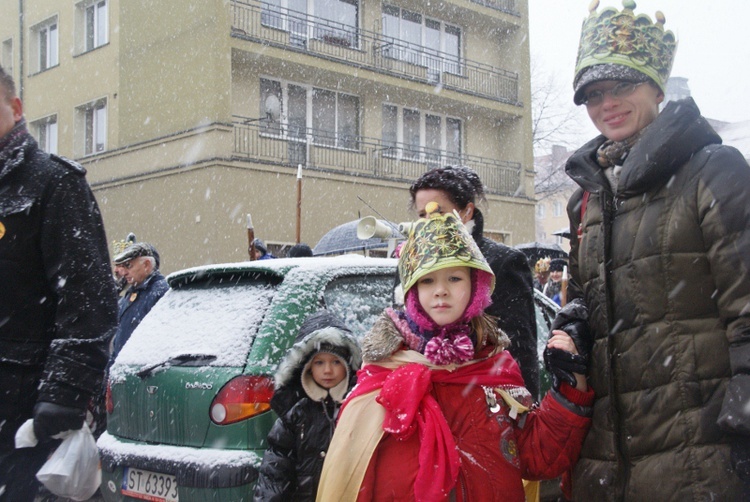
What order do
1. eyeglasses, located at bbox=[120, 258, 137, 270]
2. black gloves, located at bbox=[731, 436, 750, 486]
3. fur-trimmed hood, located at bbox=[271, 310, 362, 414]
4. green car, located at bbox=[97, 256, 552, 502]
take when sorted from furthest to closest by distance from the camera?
eyeglasses, located at bbox=[120, 258, 137, 270]
green car, located at bbox=[97, 256, 552, 502]
fur-trimmed hood, located at bbox=[271, 310, 362, 414]
black gloves, located at bbox=[731, 436, 750, 486]

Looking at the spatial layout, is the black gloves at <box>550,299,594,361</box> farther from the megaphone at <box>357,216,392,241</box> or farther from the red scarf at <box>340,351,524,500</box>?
the megaphone at <box>357,216,392,241</box>

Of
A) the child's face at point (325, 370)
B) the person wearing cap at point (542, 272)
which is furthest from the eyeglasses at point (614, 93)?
the person wearing cap at point (542, 272)

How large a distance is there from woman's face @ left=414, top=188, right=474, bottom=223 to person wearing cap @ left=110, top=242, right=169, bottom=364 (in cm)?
382

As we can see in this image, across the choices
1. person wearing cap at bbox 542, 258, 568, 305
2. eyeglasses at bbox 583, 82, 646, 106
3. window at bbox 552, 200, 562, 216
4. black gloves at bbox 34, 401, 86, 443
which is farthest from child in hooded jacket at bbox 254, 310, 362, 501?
window at bbox 552, 200, 562, 216

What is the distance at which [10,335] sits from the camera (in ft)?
8.81

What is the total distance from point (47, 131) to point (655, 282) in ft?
80.6

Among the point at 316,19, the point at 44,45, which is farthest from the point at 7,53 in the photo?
the point at 316,19

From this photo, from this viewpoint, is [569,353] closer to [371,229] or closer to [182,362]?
[182,362]

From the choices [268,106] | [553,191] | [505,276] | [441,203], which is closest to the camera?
[505,276]

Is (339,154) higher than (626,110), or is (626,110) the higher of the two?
(339,154)

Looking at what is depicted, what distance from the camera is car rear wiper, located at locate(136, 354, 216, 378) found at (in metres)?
4.07

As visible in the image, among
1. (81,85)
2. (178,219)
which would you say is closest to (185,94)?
(178,219)

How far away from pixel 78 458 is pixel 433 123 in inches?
842

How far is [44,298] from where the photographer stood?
2.78 meters
